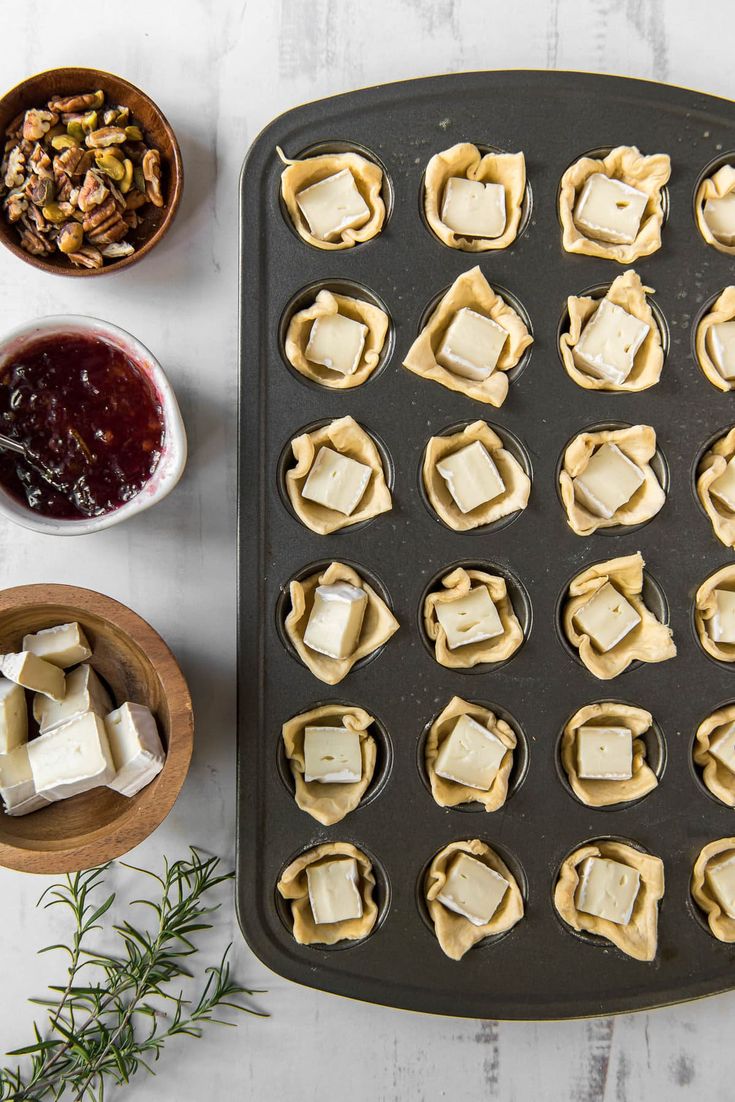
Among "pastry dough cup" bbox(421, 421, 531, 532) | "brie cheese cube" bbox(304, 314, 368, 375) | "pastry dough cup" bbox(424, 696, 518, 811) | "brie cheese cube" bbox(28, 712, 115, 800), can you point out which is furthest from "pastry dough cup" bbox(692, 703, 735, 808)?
"brie cheese cube" bbox(28, 712, 115, 800)

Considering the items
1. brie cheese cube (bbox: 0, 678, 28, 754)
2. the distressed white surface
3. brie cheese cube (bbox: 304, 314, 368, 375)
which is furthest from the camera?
the distressed white surface

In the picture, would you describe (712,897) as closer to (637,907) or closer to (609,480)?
(637,907)

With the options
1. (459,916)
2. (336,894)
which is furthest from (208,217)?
(459,916)

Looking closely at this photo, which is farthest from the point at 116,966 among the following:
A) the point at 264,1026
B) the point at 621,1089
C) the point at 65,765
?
the point at 621,1089

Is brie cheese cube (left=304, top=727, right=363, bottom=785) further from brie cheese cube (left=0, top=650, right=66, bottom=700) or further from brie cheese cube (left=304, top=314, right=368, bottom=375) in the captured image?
brie cheese cube (left=304, top=314, right=368, bottom=375)

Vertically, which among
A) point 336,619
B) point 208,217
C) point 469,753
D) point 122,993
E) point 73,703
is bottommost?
point 122,993
